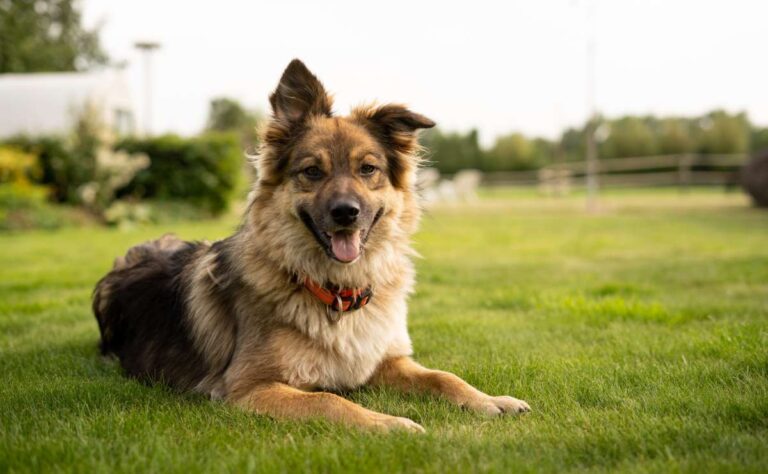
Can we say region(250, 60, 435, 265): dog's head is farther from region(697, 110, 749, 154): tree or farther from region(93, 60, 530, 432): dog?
region(697, 110, 749, 154): tree

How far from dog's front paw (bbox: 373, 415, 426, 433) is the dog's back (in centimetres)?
155

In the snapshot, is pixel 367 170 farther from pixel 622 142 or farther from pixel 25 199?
pixel 622 142

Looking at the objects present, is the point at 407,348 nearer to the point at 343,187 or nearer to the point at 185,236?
the point at 343,187

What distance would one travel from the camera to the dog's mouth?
4262 millimetres

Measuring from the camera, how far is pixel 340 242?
429 cm

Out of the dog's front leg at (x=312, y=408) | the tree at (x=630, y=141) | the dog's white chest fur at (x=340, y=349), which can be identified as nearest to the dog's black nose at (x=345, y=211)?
the dog's white chest fur at (x=340, y=349)

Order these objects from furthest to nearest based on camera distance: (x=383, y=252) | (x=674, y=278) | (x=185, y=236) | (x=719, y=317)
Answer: (x=185, y=236), (x=674, y=278), (x=719, y=317), (x=383, y=252)

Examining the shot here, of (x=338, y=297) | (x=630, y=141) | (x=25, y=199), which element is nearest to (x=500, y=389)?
(x=338, y=297)

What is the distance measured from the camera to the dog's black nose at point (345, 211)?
13.5ft

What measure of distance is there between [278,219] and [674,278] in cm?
681

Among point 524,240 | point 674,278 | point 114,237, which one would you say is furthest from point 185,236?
point 674,278

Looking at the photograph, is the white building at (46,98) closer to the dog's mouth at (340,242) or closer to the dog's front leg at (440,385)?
the dog's mouth at (340,242)

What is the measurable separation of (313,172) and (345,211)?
17.9 inches

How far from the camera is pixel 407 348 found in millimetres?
4660
